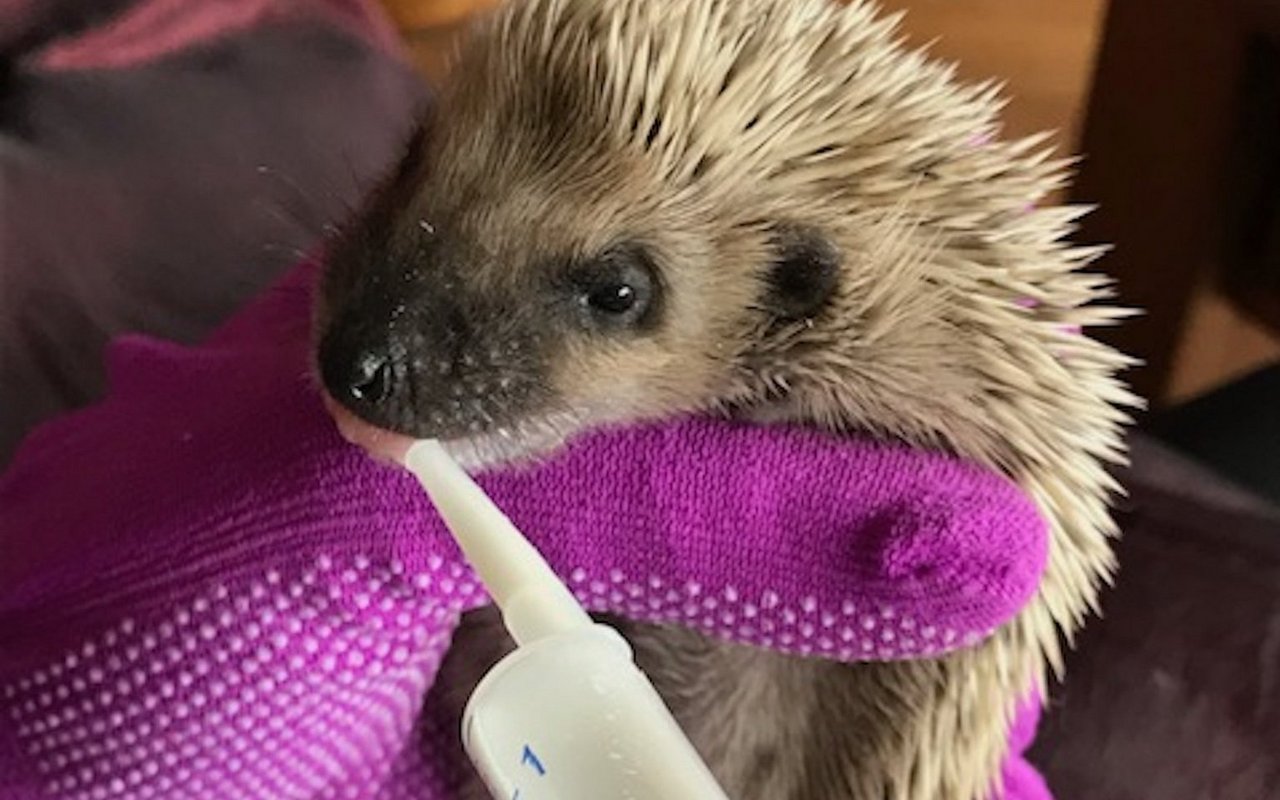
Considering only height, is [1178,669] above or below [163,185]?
below

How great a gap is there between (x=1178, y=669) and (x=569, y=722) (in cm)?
76

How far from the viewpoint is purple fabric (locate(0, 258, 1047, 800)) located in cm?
79

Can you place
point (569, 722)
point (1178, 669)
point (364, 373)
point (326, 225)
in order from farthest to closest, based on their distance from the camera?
1. point (1178, 669)
2. point (326, 225)
3. point (364, 373)
4. point (569, 722)

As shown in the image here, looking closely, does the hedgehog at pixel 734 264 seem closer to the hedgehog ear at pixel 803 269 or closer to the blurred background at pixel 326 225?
the hedgehog ear at pixel 803 269

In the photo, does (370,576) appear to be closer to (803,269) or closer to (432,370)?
(432,370)

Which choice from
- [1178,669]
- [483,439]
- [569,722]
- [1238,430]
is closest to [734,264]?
[483,439]

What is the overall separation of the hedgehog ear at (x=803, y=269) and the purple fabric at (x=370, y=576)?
0.18 feet

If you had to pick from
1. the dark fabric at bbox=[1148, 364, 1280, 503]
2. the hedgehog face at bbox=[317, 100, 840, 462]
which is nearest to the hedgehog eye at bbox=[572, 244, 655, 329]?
the hedgehog face at bbox=[317, 100, 840, 462]

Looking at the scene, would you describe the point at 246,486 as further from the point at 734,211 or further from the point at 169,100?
the point at 169,100

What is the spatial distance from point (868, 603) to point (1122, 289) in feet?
3.60

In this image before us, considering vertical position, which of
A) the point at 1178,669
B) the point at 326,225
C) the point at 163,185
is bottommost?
the point at 1178,669

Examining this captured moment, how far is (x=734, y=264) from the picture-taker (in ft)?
2.68

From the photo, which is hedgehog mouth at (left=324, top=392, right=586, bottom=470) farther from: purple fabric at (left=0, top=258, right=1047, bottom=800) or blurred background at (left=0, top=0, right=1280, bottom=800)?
blurred background at (left=0, top=0, right=1280, bottom=800)

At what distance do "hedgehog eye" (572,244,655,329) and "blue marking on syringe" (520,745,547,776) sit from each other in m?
0.23
